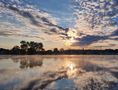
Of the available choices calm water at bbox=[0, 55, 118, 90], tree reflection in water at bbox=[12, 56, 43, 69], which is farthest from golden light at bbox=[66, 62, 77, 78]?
tree reflection in water at bbox=[12, 56, 43, 69]

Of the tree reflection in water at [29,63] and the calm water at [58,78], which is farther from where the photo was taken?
the tree reflection in water at [29,63]

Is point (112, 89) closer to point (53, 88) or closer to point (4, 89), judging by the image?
point (53, 88)

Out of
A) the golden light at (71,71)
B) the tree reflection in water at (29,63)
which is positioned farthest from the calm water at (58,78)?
the tree reflection in water at (29,63)

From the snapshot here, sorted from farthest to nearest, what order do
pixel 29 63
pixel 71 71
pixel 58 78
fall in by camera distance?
pixel 29 63 < pixel 71 71 < pixel 58 78

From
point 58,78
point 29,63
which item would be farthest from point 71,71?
point 29,63

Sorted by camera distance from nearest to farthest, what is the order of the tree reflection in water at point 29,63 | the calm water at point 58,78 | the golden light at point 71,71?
the calm water at point 58,78 < the golden light at point 71,71 < the tree reflection in water at point 29,63

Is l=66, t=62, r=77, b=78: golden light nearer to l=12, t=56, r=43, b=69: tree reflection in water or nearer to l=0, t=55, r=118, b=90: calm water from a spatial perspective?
l=0, t=55, r=118, b=90: calm water

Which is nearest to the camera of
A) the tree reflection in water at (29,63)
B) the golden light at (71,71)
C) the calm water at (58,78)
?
the calm water at (58,78)

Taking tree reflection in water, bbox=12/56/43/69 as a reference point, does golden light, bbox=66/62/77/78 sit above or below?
below

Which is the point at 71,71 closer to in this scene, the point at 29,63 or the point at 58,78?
the point at 58,78

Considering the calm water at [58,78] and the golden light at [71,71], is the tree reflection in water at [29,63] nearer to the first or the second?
the calm water at [58,78]

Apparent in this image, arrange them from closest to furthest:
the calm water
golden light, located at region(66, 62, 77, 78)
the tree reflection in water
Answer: the calm water, golden light, located at region(66, 62, 77, 78), the tree reflection in water

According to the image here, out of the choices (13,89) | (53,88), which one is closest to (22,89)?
(13,89)

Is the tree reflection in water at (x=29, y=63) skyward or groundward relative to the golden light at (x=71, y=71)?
skyward
